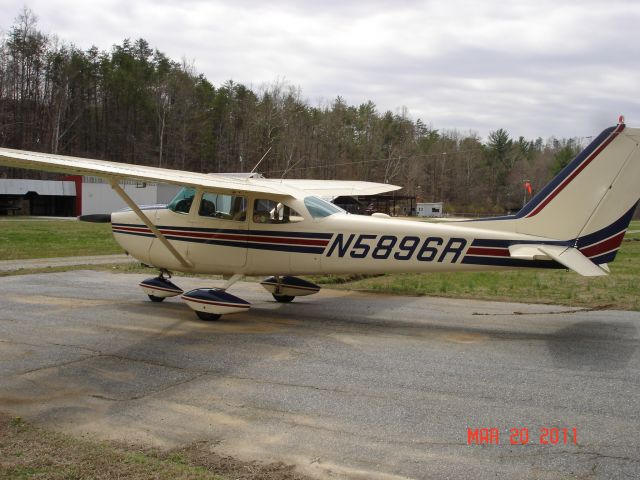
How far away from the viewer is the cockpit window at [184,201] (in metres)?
10.5

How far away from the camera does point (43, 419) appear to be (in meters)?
5.19

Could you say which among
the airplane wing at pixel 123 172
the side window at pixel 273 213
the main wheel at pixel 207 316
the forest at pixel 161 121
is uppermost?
the forest at pixel 161 121

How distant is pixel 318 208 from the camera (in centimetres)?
979

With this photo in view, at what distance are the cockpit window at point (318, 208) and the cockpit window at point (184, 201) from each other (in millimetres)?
2192

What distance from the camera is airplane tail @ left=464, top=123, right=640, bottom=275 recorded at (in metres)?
8.22

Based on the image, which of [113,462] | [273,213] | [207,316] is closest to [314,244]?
[273,213]

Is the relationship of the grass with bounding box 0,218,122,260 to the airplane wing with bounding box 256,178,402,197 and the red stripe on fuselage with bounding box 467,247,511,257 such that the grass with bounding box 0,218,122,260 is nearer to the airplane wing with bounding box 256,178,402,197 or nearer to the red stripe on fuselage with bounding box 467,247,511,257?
the airplane wing with bounding box 256,178,402,197

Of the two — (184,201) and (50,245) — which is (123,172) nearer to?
(184,201)

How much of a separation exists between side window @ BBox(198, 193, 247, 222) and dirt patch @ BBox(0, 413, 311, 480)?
18.9 feet

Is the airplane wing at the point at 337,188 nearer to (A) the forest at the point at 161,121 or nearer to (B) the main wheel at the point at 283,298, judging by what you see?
(B) the main wheel at the point at 283,298

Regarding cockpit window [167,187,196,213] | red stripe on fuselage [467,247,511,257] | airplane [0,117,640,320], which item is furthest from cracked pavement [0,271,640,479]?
cockpit window [167,187,196,213]

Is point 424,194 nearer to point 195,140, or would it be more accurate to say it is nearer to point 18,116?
point 195,140

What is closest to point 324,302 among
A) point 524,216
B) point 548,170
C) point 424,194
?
point 524,216

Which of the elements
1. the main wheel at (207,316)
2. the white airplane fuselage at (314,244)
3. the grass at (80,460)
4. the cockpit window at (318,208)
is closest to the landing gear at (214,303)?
the main wheel at (207,316)
